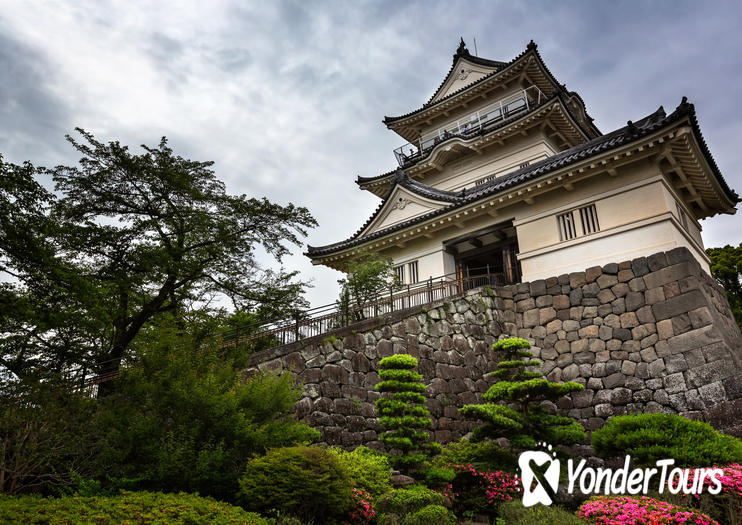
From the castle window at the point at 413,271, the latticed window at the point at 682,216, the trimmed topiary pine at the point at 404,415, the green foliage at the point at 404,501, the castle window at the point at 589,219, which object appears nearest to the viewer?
the green foliage at the point at 404,501

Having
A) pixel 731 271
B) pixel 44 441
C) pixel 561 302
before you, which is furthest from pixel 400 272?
pixel 731 271

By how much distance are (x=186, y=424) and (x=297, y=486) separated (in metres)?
1.92

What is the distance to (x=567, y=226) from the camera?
1406 cm

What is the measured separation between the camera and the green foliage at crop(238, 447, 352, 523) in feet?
19.9

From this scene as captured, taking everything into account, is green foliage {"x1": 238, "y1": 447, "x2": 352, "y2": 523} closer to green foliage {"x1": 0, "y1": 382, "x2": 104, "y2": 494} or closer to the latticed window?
green foliage {"x1": 0, "y1": 382, "x2": 104, "y2": 494}

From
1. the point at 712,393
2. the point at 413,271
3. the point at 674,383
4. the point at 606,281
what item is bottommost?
the point at 712,393

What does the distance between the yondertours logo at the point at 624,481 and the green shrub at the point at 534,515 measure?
20 centimetres

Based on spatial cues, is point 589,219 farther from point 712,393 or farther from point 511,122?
point 511,122

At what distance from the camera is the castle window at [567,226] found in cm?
1392

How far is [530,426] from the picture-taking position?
9398 millimetres

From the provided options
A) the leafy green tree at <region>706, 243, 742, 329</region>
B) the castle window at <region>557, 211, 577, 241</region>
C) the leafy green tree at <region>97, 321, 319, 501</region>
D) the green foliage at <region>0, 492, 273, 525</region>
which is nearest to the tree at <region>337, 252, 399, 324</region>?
the castle window at <region>557, 211, 577, 241</region>

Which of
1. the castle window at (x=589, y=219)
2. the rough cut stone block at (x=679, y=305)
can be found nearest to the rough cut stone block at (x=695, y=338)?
the rough cut stone block at (x=679, y=305)

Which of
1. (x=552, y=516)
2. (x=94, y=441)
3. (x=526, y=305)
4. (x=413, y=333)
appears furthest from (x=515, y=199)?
(x=94, y=441)

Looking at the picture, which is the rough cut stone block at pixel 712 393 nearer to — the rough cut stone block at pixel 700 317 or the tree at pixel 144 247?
the rough cut stone block at pixel 700 317
